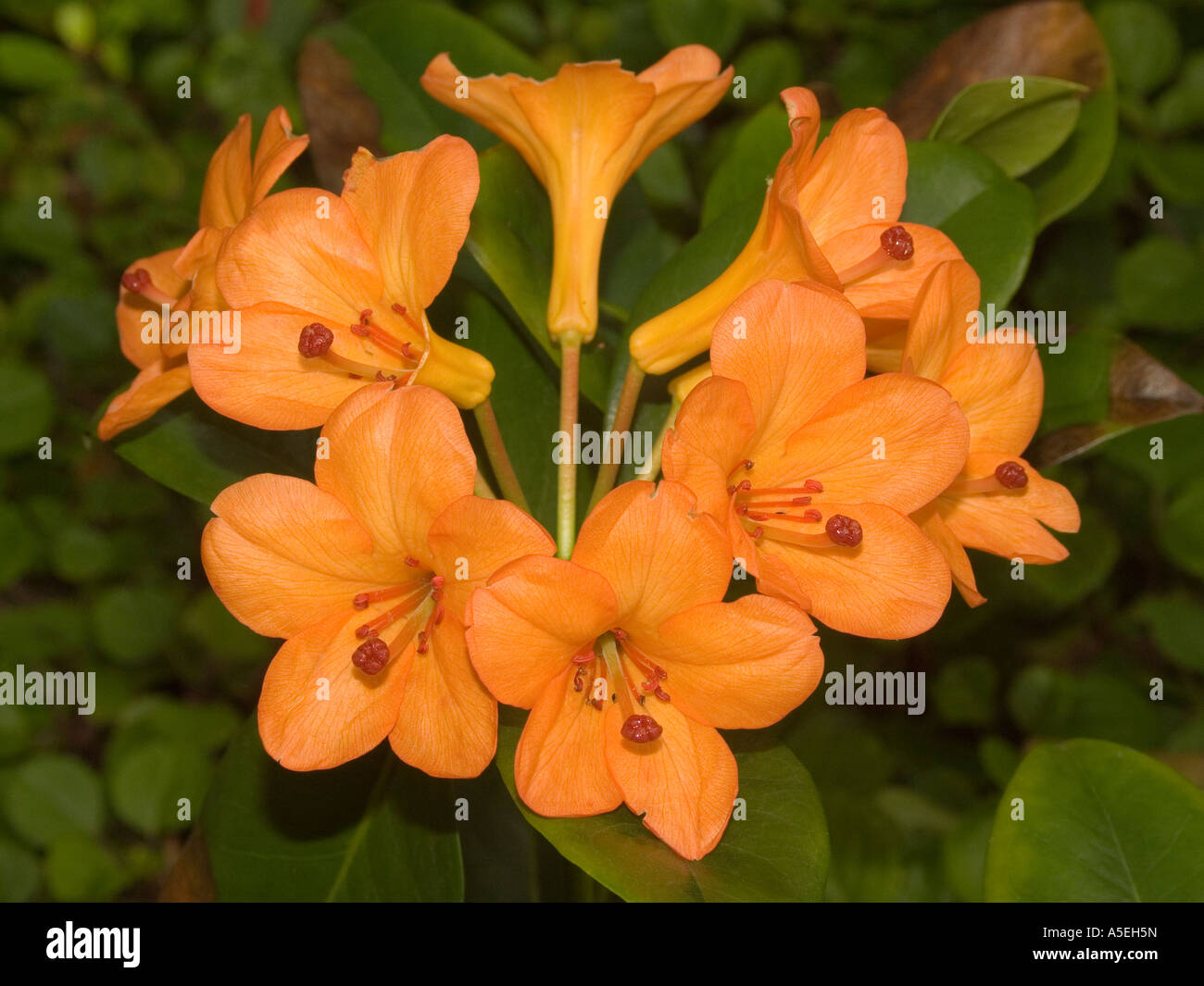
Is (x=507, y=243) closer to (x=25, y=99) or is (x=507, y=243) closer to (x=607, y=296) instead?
(x=607, y=296)

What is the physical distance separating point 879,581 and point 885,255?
363 mm

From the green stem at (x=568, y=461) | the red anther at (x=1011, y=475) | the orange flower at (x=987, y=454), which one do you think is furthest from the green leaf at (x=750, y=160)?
the red anther at (x=1011, y=475)

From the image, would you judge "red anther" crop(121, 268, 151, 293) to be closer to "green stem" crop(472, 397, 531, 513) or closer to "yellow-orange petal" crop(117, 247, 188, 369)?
"yellow-orange petal" crop(117, 247, 188, 369)

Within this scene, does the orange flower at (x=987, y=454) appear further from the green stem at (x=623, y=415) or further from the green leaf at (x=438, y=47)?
the green leaf at (x=438, y=47)

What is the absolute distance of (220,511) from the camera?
40.6 inches

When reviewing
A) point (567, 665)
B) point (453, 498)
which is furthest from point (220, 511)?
point (567, 665)

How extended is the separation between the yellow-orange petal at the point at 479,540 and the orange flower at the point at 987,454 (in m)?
0.46

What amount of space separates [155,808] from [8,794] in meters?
0.32

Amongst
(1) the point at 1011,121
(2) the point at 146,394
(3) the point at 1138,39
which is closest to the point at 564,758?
(2) the point at 146,394

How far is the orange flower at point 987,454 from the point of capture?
1143mm

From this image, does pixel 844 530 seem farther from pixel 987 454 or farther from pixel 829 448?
pixel 987 454

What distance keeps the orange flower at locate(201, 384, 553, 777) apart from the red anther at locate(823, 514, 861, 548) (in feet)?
0.95

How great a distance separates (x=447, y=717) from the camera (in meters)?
1.05

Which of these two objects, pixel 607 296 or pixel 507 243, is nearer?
pixel 507 243
